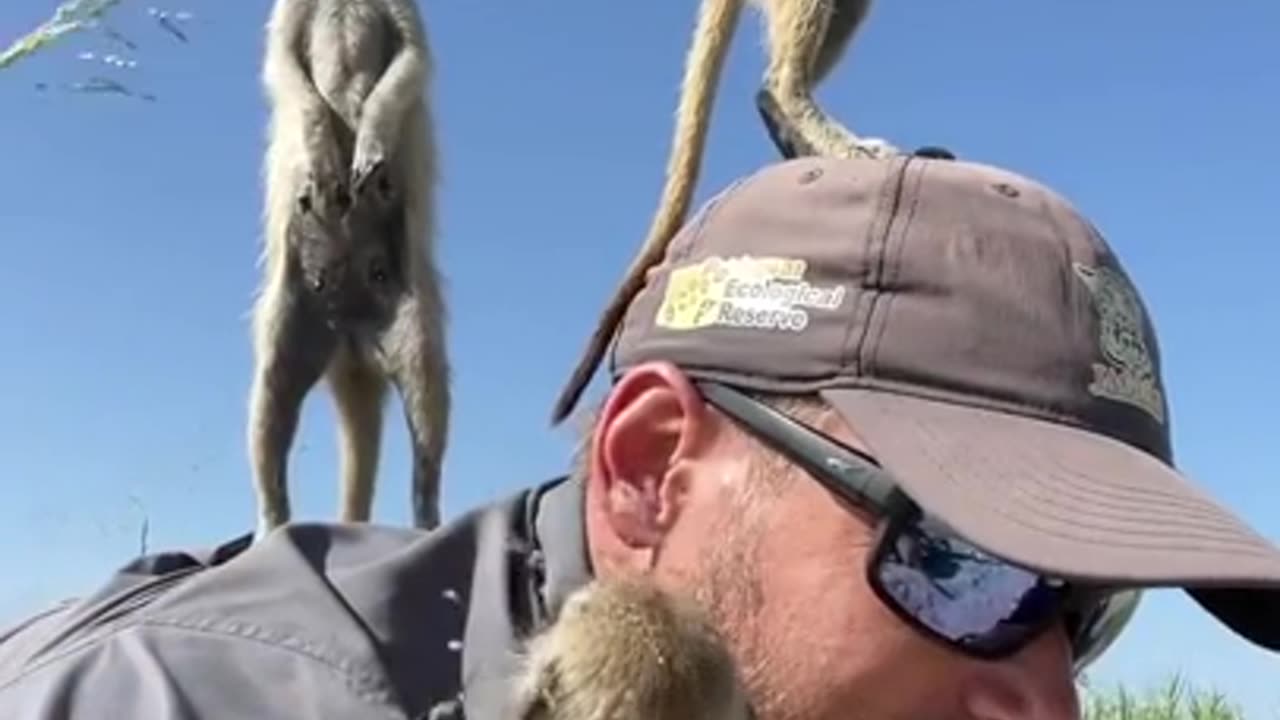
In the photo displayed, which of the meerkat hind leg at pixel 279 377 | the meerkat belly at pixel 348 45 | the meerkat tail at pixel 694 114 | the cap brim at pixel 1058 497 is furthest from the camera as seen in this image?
the meerkat belly at pixel 348 45

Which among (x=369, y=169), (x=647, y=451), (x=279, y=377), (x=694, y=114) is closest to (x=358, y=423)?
(x=279, y=377)

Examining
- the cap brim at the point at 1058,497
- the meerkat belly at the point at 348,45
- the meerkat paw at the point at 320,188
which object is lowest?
the meerkat paw at the point at 320,188

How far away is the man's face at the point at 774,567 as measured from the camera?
62.9 inches

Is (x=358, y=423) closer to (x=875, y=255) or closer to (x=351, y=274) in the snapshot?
(x=351, y=274)

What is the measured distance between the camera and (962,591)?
5.24 ft

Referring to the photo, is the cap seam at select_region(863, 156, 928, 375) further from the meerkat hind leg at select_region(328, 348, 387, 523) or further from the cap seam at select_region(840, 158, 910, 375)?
the meerkat hind leg at select_region(328, 348, 387, 523)

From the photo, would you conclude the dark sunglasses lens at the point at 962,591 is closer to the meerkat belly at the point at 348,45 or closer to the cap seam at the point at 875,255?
the cap seam at the point at 875,255

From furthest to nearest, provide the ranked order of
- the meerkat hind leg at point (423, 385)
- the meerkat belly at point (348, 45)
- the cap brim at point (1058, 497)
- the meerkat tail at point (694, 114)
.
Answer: the meerkat belly at point (348, 45) → the meerkat hind leg at point (423, 385) → the meerkat tail at point (694, 114) → the cap brim at point (1058, 497)

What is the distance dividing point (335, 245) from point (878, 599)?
21.5 feet

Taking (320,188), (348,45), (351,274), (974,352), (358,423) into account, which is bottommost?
(358,423)

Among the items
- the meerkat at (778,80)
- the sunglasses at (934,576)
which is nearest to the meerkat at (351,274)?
the meerkat at (778,80)

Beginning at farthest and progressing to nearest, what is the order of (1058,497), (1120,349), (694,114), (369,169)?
(369,169)
(694,114)
(1120,349)
(1058,497)

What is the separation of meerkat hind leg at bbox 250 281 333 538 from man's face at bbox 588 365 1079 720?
6.21m

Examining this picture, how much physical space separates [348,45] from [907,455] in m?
7.32
